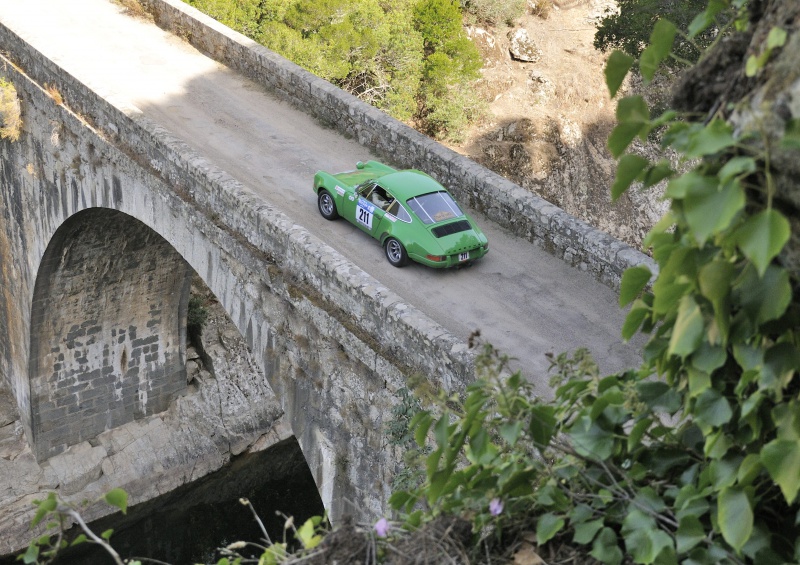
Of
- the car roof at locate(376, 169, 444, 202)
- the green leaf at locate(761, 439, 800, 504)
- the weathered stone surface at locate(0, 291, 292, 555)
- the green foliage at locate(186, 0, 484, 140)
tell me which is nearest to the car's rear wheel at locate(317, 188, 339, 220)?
the car roof at locate(376, 169, 444, 202)

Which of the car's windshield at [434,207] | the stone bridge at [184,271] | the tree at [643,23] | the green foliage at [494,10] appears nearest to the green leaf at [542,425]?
→ the stone bridge at [184,271]

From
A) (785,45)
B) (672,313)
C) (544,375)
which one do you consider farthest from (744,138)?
(544,375)

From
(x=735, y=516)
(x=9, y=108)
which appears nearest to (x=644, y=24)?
(x=9, y=108)

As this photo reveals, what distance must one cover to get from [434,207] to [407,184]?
449 mm

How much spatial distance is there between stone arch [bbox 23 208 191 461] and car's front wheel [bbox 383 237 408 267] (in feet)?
26.2

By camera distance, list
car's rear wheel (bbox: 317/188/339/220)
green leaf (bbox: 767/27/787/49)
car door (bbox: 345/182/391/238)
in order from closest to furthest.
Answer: green leaf (bbox: 767/27/787/49) → car door (bbox: 345/182/391/238) → car's rear wheel (bbox: 317/188/339/220)

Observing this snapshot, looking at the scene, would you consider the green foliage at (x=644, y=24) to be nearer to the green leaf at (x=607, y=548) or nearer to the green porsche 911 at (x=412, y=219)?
the green porsche 911 at (x=412, y=219)

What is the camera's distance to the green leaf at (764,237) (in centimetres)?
260

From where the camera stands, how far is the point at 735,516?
3078 millimetres

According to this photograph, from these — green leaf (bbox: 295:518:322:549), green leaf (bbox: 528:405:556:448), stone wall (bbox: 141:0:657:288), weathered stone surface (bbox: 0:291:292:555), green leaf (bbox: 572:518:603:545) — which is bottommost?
weathered stone surface (bbox: 0:291:292:555)

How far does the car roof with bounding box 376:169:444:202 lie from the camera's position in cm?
1002

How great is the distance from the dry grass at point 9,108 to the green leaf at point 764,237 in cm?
1506

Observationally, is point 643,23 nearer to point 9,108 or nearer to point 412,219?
point 412,219

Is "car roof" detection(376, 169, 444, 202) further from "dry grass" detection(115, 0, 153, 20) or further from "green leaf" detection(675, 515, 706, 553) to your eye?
"dry grass" detection(115, 0, 153, 20)
